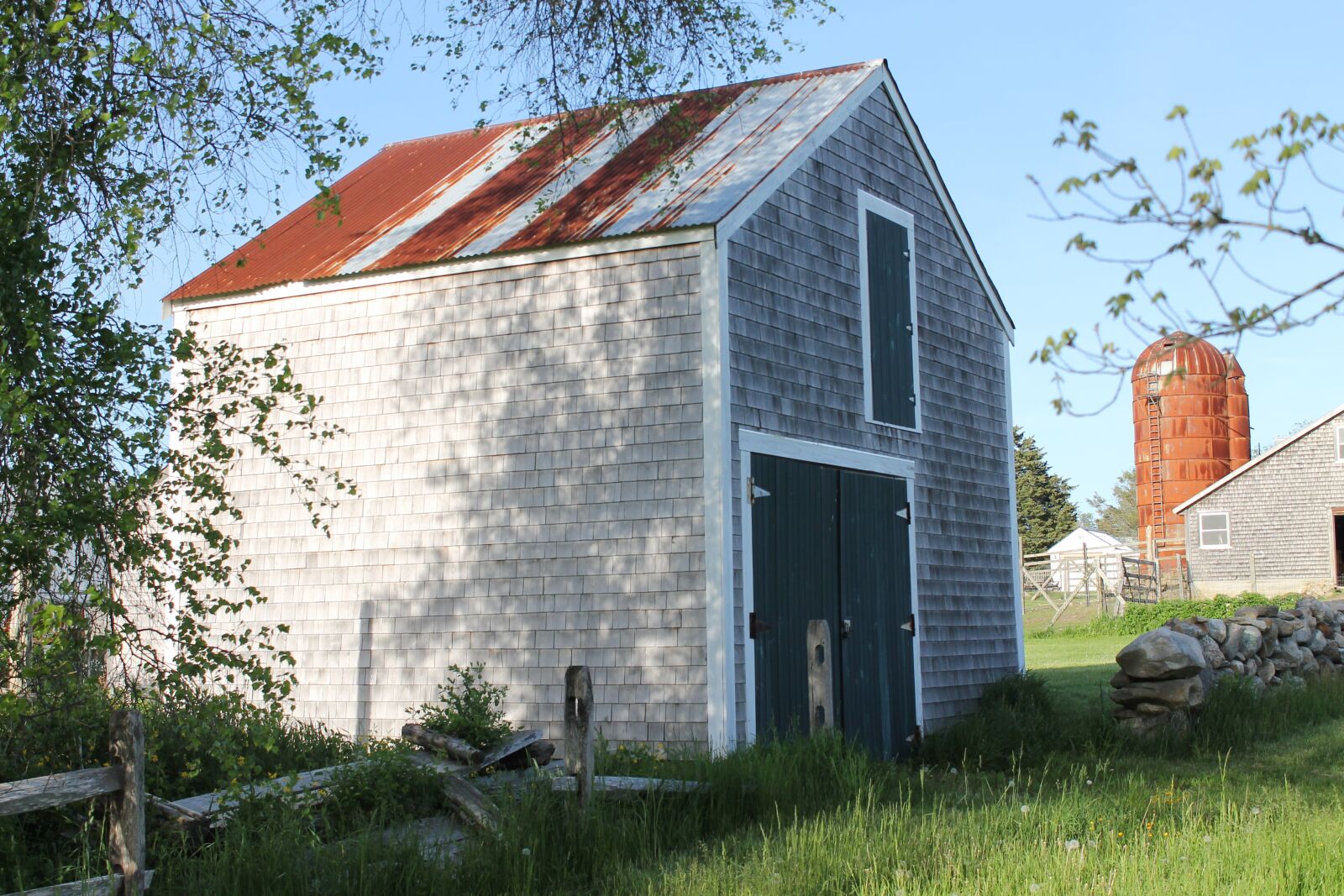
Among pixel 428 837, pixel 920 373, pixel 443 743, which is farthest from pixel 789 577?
pixel 428 837

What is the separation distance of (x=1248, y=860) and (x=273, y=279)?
9.78 metres

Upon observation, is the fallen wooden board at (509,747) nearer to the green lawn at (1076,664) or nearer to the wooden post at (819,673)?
the wooden post at (819,673)

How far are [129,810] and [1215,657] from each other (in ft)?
39.1

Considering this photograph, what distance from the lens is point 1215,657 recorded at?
47.6ft

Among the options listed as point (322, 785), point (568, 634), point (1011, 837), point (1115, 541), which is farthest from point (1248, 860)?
point (1115, 541)

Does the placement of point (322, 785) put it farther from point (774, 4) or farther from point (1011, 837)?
point (774, 4)

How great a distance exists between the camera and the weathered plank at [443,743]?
848cm

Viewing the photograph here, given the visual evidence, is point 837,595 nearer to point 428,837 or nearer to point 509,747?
point 509,747

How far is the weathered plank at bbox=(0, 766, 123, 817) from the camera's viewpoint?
5656 mm

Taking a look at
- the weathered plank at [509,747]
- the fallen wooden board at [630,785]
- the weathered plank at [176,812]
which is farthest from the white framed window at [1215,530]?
the weathered plank at [176,812]

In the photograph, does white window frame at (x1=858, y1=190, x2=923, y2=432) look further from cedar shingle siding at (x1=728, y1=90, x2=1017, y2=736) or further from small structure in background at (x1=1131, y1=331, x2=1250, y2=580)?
small structure in background at (x1=1131, y1=331, x2=1250, y2=580)

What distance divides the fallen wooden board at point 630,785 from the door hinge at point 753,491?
2940mm

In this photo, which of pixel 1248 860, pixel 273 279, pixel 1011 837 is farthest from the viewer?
pixel 273 279

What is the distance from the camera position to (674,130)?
12773 millimetres
